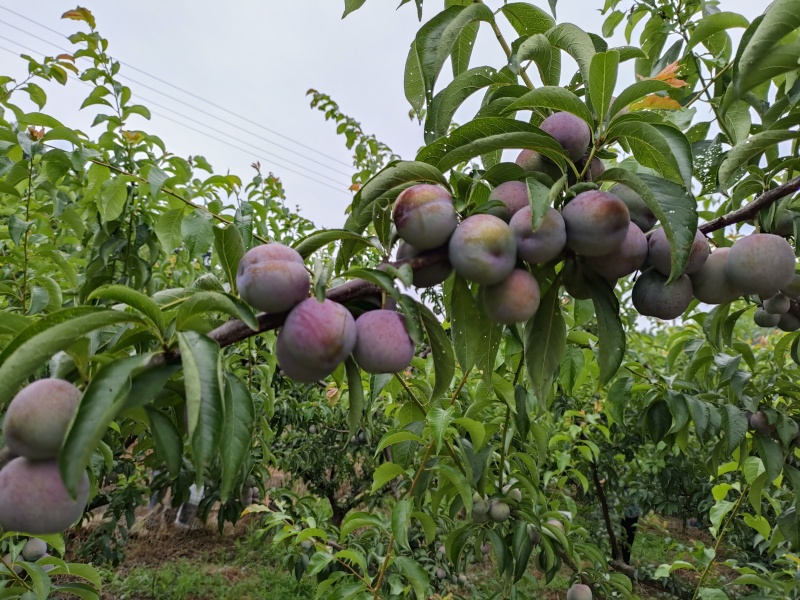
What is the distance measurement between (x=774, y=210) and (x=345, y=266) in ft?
2.43

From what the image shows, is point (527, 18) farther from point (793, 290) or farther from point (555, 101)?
point (793, 290)

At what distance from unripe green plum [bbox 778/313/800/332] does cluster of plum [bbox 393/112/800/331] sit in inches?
13.1

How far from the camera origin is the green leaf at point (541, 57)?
33.4 inches

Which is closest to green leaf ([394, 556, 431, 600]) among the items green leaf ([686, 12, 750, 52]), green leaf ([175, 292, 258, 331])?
green leaf ([175, 292, 258, 331])

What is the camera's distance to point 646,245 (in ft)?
2.60

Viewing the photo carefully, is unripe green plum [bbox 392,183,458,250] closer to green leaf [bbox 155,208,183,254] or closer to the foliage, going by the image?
the foliage

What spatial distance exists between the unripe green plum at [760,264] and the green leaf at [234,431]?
73 centimetres

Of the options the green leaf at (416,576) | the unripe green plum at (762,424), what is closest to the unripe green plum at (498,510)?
the green leaf at (416,576)

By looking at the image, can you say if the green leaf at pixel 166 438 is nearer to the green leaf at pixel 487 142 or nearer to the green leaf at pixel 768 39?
the green leaf at pixel 487 142

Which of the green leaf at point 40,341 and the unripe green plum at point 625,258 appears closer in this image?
the green leaf at point 40,341

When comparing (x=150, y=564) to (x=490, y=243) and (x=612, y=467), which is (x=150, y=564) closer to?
(x=612, y=467)

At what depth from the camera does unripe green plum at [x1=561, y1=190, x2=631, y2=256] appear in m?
0.68

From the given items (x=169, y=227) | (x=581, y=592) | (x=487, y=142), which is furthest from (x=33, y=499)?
(x=581, y=592)

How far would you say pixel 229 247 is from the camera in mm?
756
